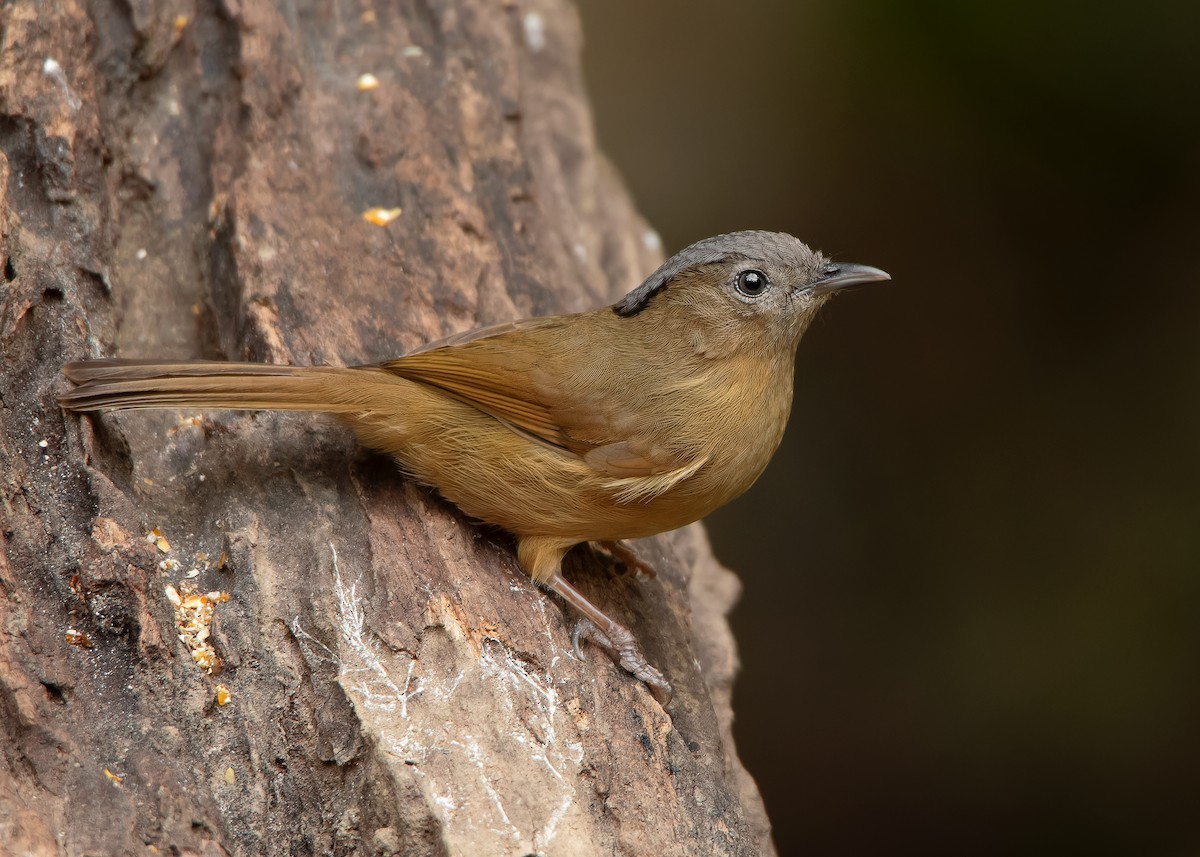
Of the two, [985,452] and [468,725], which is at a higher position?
[468,725]

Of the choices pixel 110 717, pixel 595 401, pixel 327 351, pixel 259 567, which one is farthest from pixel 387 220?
pixel 110 717

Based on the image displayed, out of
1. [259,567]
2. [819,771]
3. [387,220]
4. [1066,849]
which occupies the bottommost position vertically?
[819,771]

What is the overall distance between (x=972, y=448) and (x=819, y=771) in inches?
86.3

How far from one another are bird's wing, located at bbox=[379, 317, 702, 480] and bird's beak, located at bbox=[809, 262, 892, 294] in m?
0.82

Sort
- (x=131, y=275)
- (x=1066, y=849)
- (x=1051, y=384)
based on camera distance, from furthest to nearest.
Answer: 1. (x=1051, y=384)
2. (x=1066, y=849)
3. (x=131, y=275)

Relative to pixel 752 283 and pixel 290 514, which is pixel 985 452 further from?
pixel 290 514

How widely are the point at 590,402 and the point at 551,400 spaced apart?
0.13m

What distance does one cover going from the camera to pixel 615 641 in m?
4.05

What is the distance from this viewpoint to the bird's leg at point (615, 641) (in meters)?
4.04

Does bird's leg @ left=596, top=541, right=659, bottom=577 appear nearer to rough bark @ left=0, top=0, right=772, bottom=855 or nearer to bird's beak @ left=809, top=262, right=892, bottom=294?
rough bark @ left=0, top=0, right=772, bottom=855

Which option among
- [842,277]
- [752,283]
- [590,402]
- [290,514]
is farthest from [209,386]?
[842,277]

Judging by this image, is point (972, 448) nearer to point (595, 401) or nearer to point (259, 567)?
point (595, 401)

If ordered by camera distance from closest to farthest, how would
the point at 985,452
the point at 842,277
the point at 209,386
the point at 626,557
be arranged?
the point at 209,386
the point at 842,277
the point at 626,557
the point at 985,452

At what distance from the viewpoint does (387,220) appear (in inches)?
201
